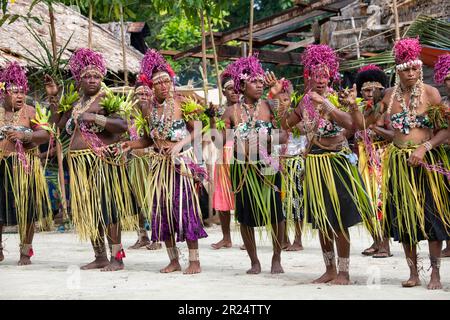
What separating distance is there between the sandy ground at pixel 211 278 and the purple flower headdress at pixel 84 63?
1.63 meters

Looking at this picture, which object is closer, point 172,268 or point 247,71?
point 247,71

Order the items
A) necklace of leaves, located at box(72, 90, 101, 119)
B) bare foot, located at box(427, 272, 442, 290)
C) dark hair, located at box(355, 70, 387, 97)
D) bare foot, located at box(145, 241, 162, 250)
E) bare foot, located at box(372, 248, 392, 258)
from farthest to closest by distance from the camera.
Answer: bare foot, located at box(145, 241, 162, 250) < dark hair, located at box(355, 70, 387, 97) < bare foot, located at box(372, 248, 392, 258) < necklace of leaves, located at box(72, 90, 101, 119) < bare foot, located at box(427, 272, 442, 290)

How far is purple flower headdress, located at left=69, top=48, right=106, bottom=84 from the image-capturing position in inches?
281

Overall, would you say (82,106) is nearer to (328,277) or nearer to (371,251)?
(328,277)

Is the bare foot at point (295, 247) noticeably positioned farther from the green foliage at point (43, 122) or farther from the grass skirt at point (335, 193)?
the green foliage at point (43, 122)

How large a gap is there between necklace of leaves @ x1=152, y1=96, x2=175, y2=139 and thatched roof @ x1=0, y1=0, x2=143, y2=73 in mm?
5210

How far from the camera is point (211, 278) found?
657cm

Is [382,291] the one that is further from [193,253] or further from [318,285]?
[193,253]

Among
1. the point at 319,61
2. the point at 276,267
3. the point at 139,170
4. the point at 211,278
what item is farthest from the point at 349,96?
the point at 139,170

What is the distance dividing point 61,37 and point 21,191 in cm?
603

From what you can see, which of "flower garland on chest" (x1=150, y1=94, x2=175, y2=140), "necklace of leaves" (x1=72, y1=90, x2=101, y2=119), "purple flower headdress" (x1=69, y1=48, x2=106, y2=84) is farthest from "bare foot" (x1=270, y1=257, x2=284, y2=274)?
"purple flower headdress" (x1=69, y1=48, x2=106, y2=84)

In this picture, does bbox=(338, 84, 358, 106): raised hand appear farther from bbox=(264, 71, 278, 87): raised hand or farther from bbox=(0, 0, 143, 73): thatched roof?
bbox=(0, 0, 143, 73): thatched roof
